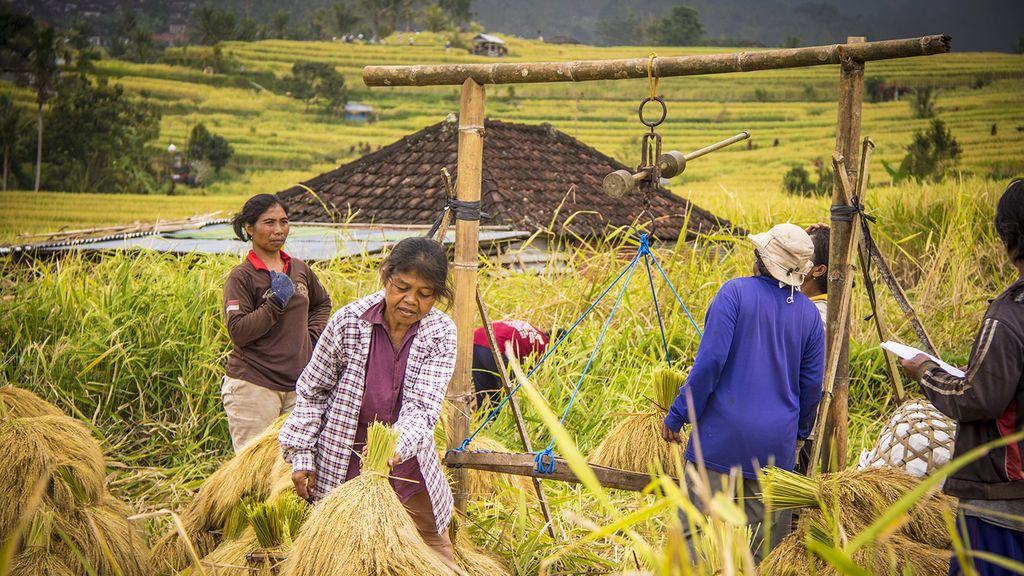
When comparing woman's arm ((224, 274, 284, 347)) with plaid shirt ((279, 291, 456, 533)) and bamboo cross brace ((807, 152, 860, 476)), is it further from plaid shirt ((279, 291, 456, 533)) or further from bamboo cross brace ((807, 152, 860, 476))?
bamboo cross brace ((807, 152, 860, 476))

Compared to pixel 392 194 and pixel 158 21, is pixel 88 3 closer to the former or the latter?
pixel 158 21

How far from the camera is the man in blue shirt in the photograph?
3.12m

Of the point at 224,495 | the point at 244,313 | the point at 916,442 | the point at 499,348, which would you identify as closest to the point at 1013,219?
the point at 916,442

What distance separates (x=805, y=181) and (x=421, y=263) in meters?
9.56

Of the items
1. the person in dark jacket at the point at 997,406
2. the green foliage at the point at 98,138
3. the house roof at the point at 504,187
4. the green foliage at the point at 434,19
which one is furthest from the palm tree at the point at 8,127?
the person in dark jacket at the point at 997,406

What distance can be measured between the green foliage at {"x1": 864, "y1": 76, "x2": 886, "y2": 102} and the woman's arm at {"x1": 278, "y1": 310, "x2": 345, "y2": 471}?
10495 millimetres

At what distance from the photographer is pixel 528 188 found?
10.1m

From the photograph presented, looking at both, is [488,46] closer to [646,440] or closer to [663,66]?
[663,66]

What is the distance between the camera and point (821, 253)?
3758mm

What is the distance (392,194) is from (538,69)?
664cm

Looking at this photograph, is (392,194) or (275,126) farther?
(275,126)

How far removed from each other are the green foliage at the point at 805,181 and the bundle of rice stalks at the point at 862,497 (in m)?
9.00

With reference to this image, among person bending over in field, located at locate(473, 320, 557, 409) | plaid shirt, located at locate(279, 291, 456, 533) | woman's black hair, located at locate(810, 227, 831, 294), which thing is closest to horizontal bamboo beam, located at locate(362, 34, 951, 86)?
woman's black hair, located at locate(810, 227, 831, 294)

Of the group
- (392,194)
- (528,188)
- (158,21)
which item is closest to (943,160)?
(528,188)
